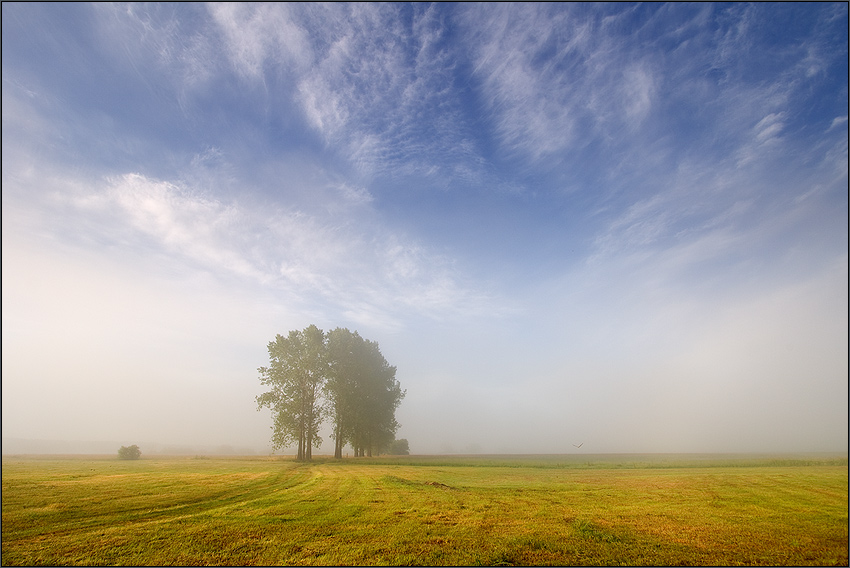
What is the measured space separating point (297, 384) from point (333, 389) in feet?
19.4

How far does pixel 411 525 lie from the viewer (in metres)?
14.5

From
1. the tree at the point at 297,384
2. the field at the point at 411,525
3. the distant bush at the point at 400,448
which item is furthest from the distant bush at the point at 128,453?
the distant bush at the point at 400,448

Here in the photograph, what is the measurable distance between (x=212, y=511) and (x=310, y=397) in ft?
128

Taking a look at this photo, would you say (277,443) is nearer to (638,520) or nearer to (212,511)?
(212,511)

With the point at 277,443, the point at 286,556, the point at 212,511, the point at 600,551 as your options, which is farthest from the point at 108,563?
the point at 277,443

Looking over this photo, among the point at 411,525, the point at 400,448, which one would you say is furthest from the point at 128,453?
the point at 400,448

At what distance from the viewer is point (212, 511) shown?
1620 centimetres

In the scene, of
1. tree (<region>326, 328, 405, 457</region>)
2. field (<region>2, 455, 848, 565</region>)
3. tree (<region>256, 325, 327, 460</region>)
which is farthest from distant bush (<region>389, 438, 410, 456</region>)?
field (<region>2, 455, 848, 565</region>)

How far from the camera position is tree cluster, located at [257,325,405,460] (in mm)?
51906

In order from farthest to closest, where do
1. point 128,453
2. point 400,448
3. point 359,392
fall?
point 400,448 → point 359,392 → point 128,453

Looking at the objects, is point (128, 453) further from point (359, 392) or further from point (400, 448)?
point (400, 448)

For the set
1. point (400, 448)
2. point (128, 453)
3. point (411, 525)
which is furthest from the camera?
point (400, 448)

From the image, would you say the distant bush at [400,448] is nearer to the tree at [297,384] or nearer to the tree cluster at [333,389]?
the tree cluster at [333,389]

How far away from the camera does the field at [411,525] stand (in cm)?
1138
